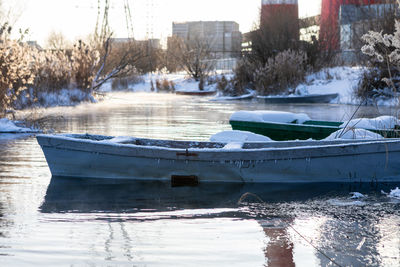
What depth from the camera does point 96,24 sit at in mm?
27812

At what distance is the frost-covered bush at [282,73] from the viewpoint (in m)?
22.6

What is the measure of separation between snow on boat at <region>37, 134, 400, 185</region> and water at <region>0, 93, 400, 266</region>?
15cm

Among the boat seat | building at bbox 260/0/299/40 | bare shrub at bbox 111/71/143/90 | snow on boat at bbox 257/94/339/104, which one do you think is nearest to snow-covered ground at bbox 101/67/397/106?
snow on boat at bbox 257/94/339/104

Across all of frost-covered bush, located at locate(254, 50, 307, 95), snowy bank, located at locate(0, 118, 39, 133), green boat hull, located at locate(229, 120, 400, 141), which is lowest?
snowy bank, located at locate(0, 118, 39, 133)

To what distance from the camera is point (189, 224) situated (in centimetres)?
433

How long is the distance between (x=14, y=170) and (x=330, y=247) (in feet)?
13.9

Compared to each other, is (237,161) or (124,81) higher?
(124,81)

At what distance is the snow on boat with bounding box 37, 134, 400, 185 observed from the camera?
595cm

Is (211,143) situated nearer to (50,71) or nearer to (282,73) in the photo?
(50,71)

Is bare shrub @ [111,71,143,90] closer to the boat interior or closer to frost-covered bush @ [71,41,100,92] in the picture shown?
frost-covered bush @ [71,41,100,92]

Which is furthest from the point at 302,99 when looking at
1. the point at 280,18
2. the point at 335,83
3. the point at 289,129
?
the point at 289,129

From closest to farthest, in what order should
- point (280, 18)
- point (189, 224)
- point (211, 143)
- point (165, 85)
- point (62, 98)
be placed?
point (189, 224) < point (211, 143) < point (62, 98) < point (280, 18) < point (165, 85)

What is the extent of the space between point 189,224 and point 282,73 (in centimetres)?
1869

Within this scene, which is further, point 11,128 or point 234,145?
point 11,128
